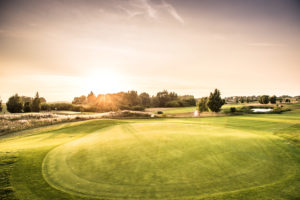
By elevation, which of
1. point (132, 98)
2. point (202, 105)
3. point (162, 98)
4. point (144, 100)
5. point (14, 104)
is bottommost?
point (202, 105)

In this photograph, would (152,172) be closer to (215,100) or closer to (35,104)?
(215,100)

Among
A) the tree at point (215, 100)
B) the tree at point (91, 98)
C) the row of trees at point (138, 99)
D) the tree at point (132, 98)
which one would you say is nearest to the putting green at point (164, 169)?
the tree at point (215, 100)

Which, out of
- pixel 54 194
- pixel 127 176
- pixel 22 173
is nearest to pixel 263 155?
pixel 127 176

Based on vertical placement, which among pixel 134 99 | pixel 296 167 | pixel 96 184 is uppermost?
pixel 134 99

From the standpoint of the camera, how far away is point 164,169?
7.20 m

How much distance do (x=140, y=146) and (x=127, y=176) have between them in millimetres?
3877

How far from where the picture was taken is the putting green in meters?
5.74

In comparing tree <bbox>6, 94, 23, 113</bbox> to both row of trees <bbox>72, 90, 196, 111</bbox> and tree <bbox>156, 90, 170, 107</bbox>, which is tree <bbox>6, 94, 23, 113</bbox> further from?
tree <bbox>156, 90, 170, 107</bbox>

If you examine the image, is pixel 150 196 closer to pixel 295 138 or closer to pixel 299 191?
pixel 299 191

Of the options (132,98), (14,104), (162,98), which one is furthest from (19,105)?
(162,98)

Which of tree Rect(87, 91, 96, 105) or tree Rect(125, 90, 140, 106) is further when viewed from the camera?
tree Rect(87, 91, 96, 105)

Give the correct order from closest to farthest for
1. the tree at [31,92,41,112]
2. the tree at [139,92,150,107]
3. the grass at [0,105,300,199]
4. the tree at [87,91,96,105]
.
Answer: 1. the grass at [0,105,300,199]
2. the tree at [31,92,41,112]
3. the tree at [87,91,96,105]
4. the tree at [139,92,150,107]

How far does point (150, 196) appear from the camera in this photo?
532 centimetres

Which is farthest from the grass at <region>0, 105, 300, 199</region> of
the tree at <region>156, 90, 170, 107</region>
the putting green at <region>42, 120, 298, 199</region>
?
the tree at <region>156, 90, 170, 107</region>
